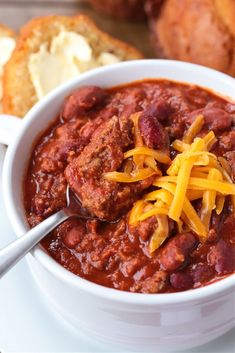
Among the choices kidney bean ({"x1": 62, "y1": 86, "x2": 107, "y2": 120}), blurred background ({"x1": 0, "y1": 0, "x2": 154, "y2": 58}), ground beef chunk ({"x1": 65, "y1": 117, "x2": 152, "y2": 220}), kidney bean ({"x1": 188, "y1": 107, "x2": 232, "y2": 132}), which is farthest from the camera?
blurred background ({"x1": 0, "y1": 0, "x2": 154, "y2": 58})

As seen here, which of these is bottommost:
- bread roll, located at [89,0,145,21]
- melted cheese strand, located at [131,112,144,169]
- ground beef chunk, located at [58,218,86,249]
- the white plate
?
the white plate

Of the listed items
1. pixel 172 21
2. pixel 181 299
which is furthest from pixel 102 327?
pixel 172 21

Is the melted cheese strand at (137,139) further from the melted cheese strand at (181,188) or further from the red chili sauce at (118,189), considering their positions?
the melted cheese strand at (181,188)

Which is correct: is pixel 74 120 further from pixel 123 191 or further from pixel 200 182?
pixel 200 182

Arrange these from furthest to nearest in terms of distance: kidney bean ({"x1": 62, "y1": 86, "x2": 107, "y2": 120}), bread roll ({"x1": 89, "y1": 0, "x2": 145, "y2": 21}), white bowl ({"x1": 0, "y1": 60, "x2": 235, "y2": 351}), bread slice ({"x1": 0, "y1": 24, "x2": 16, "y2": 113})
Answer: bread roll ({"x1": 89, "y1": 0, "x2": 145, "y2": 21}) < bread slice ({"x1": 0, "y1": 24, "x2": 16, "y2": 113}) < kidney bean ({"x1": 62, "y1": 86, "x2": 107, "y2": 120}) < white bowl ({"x1": 0, "y1": 60, "x2": 235, "y2": 351})

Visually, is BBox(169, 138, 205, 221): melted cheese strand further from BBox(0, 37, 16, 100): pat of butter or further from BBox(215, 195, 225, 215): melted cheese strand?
BBox(0, 37, 16, 100): pat of butter

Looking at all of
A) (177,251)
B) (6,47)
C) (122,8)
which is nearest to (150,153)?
(177,251)

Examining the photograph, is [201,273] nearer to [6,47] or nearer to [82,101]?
[82,101]

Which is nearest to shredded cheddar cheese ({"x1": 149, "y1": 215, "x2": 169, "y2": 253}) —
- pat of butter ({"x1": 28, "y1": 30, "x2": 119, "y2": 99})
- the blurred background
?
pat of butter ({"x1": 28, "y1": 30, "x2": 119, "y2": 99})
